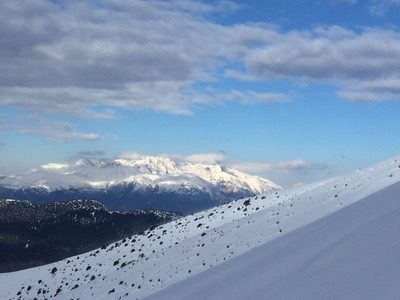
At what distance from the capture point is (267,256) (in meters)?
20.8

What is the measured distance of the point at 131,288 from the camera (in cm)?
3547

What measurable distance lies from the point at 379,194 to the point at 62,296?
1243 inches

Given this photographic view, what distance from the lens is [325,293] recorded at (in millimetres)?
12312

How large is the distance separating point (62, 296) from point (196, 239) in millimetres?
13015

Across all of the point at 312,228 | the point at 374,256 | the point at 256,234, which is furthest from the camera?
the point at 256,234

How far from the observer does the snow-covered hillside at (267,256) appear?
1344 centimetres

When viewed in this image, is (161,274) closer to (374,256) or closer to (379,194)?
(379,194)

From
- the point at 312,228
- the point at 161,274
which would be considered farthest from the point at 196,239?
the point at 312,228

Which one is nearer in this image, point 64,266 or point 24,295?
point 24,295

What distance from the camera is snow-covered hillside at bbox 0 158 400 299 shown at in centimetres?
1344

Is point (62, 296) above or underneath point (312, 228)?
underneath

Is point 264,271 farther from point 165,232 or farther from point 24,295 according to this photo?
point 24,295

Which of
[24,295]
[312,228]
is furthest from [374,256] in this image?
[24,295]

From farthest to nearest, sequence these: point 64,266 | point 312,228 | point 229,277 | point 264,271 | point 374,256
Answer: point 64,266, point 312,228, point 229,277, point 264,271, point 374,256
